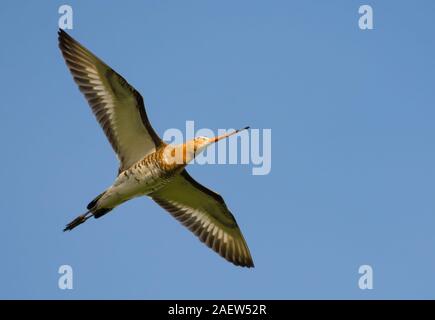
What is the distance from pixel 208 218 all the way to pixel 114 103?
3.63 metres

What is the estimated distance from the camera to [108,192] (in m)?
19.4

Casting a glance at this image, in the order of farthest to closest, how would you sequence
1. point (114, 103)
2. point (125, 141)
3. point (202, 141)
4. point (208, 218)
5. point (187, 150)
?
1. point (208, 218)
2. point (125, 141)
3. point (114, 103)
4. point (202, 141)
5. point (187, 150)

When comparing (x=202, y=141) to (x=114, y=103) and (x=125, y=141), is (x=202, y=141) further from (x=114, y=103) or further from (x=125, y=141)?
(x=114, y=103)

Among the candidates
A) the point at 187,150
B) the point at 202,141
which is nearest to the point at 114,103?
the point at 187,150

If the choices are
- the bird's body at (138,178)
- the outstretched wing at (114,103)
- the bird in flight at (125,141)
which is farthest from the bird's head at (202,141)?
the outstretched wing at (114,103)

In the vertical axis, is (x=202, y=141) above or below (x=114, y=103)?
below

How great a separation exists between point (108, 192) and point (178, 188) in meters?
2.06

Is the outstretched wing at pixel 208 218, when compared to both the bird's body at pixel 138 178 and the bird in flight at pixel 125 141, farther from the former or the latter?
the bird's body at pixel 138 178

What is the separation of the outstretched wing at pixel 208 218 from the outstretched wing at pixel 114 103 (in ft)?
4.50

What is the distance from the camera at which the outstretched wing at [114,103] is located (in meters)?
19.6

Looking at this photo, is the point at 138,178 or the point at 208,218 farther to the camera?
the point at 208,218

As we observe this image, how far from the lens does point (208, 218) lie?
21531 mm
